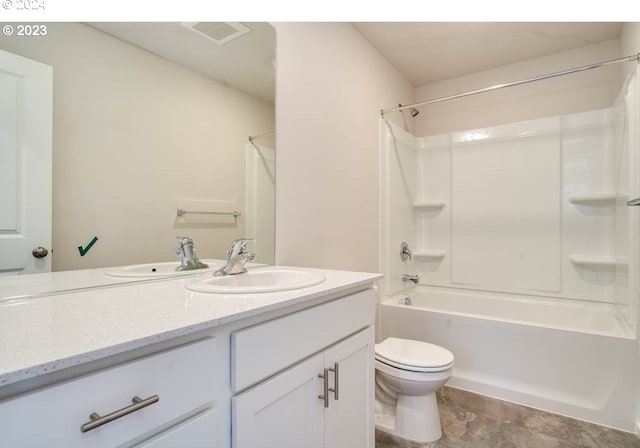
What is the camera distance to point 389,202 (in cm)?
257

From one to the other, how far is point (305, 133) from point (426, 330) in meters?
1.62

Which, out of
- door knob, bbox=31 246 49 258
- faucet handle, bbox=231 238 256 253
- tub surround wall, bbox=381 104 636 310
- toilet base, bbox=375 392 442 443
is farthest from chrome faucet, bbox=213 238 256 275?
tub surround wall, bbox=381 104 636 310

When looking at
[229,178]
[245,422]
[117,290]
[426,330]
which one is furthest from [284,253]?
[426,330]

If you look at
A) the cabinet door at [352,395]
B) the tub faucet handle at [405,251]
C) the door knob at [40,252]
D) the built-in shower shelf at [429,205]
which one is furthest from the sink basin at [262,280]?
the built-in shower shelf at [429,205]

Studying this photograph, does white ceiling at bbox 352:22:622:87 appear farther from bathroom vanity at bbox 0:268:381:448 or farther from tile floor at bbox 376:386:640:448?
tile floor at bbox 376:386:640:448

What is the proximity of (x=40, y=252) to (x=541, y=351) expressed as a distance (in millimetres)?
2512

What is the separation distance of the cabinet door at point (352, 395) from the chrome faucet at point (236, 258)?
534 mm

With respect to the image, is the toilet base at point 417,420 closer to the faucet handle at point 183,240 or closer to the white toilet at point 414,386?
the white toilet at point 414,386

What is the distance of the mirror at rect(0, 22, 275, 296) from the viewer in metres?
0.99

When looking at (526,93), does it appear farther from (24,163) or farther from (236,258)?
(24,163)

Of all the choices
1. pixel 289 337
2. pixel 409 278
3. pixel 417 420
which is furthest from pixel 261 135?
pixel 409 278

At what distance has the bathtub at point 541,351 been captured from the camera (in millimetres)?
1783

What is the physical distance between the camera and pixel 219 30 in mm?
1429

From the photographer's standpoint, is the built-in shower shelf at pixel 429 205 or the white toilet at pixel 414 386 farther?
the built-in shower shelf at pixel 429 205
